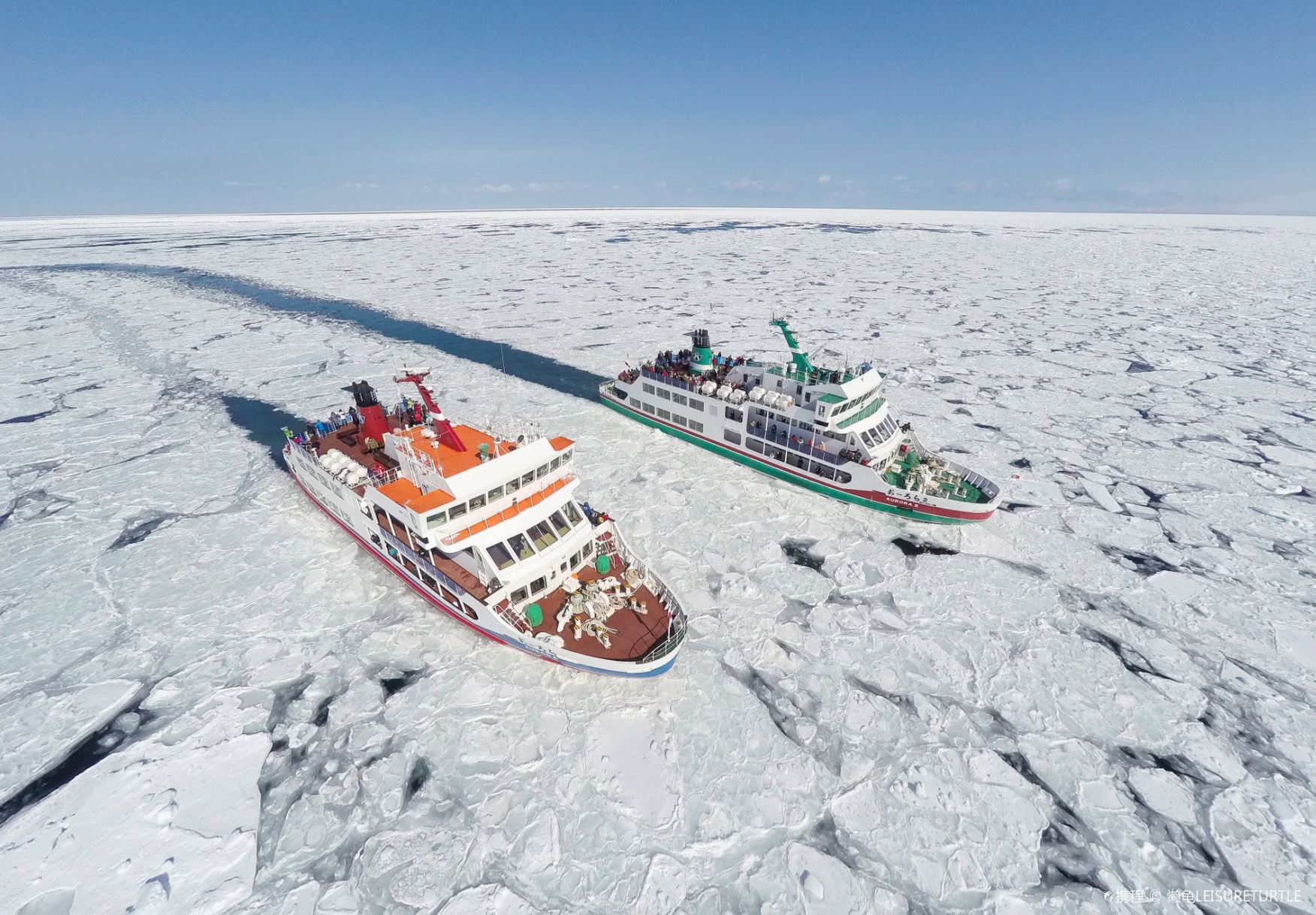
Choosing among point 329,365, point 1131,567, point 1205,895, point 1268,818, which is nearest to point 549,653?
point 1205,895

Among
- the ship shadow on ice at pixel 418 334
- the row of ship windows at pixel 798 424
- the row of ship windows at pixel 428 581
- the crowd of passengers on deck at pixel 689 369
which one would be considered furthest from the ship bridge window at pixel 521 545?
the ship shadow on ice at pixel 418 334

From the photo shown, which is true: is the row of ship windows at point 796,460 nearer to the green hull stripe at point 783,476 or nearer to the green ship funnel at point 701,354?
the green hull stripe at point 783,476

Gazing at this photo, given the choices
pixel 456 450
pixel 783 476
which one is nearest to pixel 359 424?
pixel 456 450

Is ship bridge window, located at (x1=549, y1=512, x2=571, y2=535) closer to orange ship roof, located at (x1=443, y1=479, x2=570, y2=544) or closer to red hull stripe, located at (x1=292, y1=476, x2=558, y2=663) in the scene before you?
orange ship roof, located at (x1=443, y1=479, x2=570, y2=544)

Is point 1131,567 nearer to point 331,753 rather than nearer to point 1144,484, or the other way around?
point 1144,484

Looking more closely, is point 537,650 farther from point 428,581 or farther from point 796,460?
point 796,460

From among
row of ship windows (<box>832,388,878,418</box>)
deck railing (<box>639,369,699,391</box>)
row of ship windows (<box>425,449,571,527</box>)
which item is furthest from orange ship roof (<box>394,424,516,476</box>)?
row of ship windows (<box>832,388,878,418</box>)
